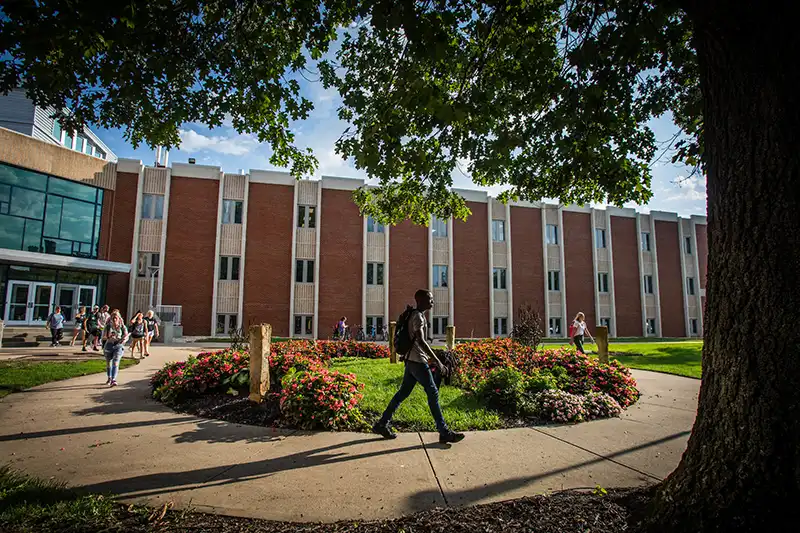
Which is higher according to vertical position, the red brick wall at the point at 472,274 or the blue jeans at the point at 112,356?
the red brick wall at the point at 472,274

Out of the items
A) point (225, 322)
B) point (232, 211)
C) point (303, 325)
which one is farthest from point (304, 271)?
point (232, 211)

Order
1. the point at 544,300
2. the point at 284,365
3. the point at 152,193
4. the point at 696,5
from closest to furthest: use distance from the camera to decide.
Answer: the point at 696,5 → the point at 284,365 → the point at 152,193 → the point at 544,300

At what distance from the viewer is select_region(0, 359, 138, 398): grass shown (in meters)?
8.54

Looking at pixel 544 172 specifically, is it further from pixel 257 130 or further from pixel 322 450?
pixel 322 450

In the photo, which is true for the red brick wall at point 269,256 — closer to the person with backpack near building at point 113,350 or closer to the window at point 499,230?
the window at point 499,230

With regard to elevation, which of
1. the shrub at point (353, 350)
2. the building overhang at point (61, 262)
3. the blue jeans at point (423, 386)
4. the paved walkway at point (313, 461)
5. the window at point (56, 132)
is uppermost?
the window at point (56, 132)

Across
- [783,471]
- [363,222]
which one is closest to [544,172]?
[783,471]

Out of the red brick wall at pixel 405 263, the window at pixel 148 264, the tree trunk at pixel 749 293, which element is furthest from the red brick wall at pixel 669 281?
the window at pixel 148 264

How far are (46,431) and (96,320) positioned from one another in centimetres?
1531

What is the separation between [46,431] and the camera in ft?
17.7

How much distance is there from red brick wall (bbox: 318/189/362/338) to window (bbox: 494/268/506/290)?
9309 mm

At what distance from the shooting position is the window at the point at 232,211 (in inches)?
1107

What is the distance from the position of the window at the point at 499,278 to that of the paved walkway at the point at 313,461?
2553 cm

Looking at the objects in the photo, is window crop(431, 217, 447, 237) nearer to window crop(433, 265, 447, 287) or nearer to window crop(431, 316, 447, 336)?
window crop(433, 265, 447, 287)
